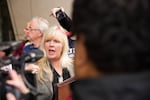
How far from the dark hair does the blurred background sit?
20.5 feet

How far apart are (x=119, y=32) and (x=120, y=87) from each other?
12cm

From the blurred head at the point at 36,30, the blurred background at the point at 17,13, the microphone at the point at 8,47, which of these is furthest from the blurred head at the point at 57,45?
the blurred background at the point at 17,13

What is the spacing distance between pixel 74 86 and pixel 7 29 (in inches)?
275

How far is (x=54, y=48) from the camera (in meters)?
3.40

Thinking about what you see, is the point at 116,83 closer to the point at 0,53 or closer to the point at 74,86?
the point at 74,86

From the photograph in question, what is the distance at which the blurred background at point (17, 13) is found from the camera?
7.32m

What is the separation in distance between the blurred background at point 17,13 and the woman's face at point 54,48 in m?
3.76

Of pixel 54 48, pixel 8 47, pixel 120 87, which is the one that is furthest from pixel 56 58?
pixel 120 87

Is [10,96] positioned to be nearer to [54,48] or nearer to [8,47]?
[8,47]

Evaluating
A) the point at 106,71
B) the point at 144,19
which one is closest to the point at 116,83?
the point at 106,71

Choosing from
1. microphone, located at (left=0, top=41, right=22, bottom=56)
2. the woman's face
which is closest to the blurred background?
the woman's face

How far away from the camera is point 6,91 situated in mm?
1048

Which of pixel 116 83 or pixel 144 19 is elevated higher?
pixel 144 19

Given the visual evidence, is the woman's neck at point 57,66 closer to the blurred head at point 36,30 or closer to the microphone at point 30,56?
the blurred head at point 36,30
